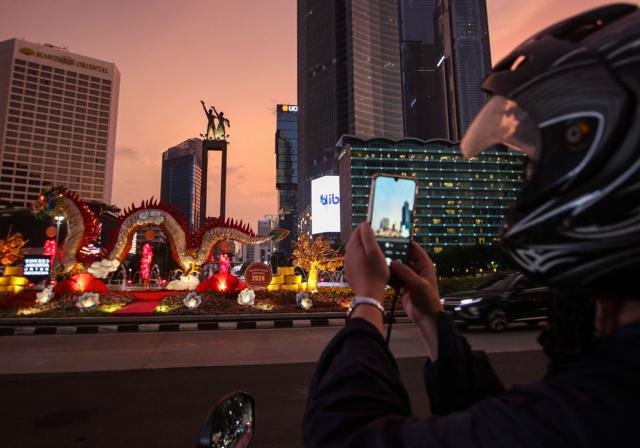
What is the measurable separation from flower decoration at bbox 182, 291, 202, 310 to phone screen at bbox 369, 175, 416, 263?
12.7 metres

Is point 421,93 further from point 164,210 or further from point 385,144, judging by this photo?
point 164,210

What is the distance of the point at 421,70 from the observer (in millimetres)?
171000

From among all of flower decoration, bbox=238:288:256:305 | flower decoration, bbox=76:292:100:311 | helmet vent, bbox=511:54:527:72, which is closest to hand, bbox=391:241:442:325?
helmet vent, bbox=511:54:527:72

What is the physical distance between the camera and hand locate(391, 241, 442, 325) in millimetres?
995

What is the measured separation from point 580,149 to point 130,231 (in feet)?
53.0

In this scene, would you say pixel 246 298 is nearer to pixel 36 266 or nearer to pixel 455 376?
pixel 36 266

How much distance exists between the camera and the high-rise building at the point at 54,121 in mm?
101500

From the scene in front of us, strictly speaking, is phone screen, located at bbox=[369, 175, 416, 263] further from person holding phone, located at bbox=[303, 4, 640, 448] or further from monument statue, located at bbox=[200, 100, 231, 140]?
monument statue, located at bbox=[200, 100, 231, 140]

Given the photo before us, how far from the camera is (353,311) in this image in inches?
33.1

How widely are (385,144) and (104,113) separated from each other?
89.9 m

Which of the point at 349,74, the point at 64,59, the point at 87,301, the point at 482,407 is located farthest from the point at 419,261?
the point at 64,59

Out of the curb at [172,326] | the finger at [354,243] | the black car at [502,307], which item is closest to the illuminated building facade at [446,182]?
the curb at [172,326]

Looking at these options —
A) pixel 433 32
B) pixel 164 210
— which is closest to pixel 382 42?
pixel 433 32

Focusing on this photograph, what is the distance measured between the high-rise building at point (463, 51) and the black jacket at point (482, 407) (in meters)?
162
